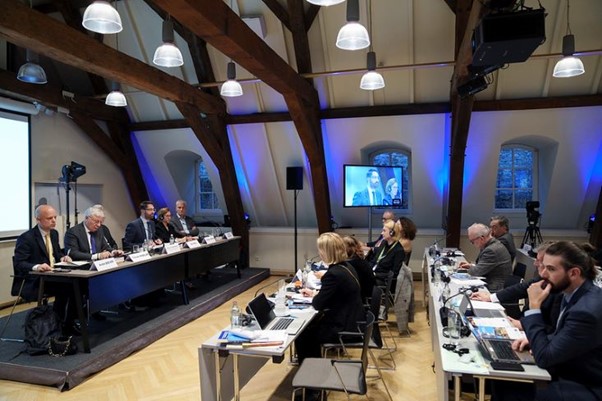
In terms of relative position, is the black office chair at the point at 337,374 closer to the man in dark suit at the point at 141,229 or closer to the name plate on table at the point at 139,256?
the name plate on table at the point at 139,256

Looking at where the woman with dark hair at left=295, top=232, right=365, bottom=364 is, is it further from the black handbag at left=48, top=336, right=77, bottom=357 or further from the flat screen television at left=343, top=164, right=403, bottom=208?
the flat screen television at left=343, top=164, right=403, bottom=208

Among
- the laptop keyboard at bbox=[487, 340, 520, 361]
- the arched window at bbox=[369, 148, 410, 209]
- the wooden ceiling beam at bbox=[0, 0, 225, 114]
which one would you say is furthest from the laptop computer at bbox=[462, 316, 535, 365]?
the arched window at bbox=[369, 148, 410, 209]

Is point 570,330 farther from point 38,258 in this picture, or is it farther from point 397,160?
point 397,160

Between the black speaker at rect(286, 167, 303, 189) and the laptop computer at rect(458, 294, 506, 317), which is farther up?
the black speaker at rect(286, 167, 303, 189)

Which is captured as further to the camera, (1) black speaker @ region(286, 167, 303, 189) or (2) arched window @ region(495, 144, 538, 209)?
(2) arched window @ region(495, 144, 538, 209)

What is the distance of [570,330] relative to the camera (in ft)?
6.82

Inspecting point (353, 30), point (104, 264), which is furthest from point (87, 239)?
point (353, 30)

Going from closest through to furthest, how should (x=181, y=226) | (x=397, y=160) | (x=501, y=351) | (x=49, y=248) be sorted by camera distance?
(x=501, y=351)
(x=49, y=248)
(x=181, y=226)
(x=397, y=160)

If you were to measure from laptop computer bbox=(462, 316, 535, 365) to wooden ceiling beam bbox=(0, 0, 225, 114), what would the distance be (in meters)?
4.75

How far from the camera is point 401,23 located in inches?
244

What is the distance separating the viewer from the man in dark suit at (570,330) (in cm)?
206

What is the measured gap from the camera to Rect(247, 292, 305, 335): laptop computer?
3041 mm

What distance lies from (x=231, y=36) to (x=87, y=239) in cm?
304

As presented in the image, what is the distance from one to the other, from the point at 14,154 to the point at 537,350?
7.20m
